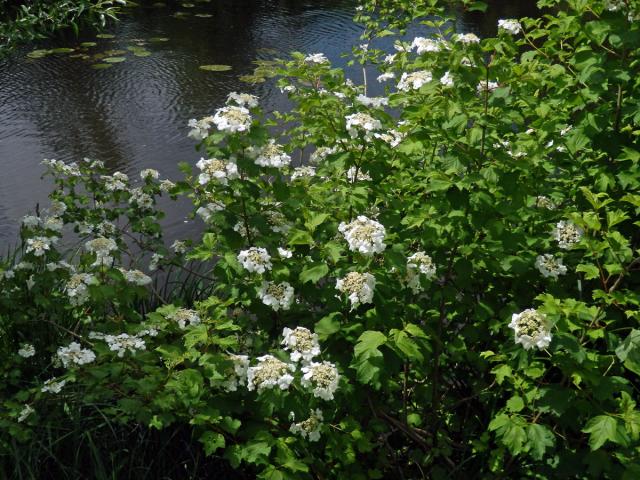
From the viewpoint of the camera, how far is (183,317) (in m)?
2.62

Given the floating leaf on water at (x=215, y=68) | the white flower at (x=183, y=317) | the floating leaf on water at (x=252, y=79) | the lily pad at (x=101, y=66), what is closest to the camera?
the white flower at (x=183, y=317)

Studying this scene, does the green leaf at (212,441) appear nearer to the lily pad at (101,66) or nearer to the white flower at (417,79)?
the white flower at (417,79)

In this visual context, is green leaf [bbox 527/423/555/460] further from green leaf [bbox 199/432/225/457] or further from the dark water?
the dark water

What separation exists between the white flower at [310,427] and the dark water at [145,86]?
3.89 metres

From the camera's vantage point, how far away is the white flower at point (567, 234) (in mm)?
2473

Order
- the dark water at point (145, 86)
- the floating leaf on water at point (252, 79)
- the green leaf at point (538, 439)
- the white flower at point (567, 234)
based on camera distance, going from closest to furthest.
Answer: the green leaf at point (538, 439) < the white flower at point (567, 234) < the dark water at point (145, 86) < the floating leaf on water at point (252, 79)

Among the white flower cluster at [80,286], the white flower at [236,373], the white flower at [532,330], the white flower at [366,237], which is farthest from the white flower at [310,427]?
the white flower cluster at [80,286]

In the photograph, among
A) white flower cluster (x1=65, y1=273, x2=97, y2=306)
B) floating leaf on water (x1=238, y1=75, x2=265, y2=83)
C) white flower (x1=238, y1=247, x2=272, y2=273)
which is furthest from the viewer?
floating leaf on water (x1=238, y1=75, x2=265, y2=83)

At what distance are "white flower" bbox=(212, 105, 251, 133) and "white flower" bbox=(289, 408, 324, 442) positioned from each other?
105cm

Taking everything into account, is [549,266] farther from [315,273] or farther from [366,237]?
[315,273]

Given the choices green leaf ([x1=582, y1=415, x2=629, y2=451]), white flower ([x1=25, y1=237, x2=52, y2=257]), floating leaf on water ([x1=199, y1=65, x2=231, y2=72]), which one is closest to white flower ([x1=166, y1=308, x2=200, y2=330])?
white flower ([x1=25, y1=237, x2=52, y2=257])

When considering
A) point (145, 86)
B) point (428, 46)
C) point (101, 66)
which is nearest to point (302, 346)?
Answer: point (428, 46)

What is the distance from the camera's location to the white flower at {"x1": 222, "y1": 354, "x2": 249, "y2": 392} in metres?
2.39

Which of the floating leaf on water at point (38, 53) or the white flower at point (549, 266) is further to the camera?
the floating leaf on water at point (38, 53)
